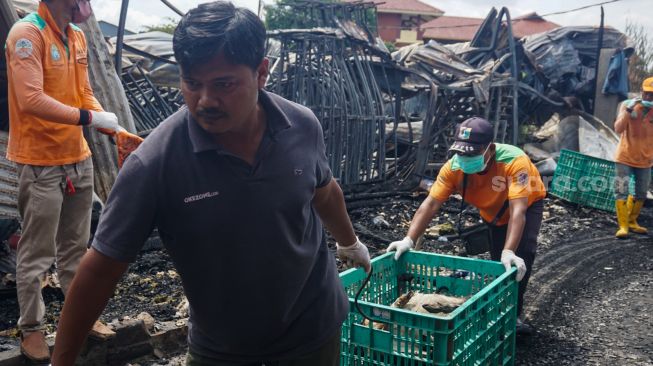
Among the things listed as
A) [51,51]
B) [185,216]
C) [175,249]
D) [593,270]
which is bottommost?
[593,270]

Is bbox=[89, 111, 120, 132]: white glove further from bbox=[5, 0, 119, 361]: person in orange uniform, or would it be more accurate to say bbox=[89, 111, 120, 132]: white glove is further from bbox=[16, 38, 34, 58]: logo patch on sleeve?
bbox=[16, 38, 34, 58]: logo patch on sleeve

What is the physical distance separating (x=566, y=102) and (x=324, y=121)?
7.32 metres

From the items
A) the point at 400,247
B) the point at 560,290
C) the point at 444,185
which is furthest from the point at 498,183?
the point at 560,290

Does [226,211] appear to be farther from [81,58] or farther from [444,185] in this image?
[444,185]

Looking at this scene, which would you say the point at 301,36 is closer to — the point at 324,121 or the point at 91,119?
the point at 324,121

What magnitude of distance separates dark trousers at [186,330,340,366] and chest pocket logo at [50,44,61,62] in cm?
210

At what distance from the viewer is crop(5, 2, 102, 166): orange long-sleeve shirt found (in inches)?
125

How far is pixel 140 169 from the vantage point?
1562 millimetres

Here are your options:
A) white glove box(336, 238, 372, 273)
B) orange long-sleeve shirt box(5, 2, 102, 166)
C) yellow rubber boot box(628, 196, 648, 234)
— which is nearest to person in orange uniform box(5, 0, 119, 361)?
orange long-sleeve shirt box(5, 2, 102, 166)

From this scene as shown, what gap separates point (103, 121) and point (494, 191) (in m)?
2.48

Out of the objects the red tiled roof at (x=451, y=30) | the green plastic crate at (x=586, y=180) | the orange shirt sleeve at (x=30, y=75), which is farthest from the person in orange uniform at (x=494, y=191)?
the red tiled roof at (x=451, y=30)

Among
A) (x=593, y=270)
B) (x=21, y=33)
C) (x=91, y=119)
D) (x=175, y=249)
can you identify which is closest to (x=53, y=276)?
(x=91, y=119)

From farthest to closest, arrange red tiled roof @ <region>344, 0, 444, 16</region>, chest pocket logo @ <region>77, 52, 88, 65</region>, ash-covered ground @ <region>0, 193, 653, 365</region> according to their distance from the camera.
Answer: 1. red tiled roof @ <region>344, 0, 444, 16</region>
2. ash-covered ground @ <region>0, 193, 653, 365</region>
3. chest pocket logo @ <region>77, 52, 88, 65</region>

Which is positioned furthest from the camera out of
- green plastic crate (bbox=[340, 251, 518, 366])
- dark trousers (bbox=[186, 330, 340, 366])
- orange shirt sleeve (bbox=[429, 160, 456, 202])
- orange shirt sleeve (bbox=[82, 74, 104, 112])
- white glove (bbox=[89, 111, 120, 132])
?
orange shirt sleeve (bbox=[429, 160, 456, 202])
